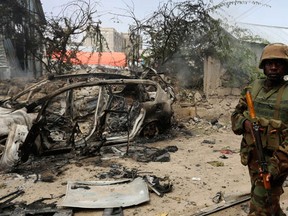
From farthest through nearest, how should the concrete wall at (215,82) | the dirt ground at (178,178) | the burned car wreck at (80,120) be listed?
the concrete wall at (215,82)
the burned car wreck at (80,120)
the dirt ground at (178,178)

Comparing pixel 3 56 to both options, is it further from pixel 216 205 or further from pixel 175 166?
pixel 216 205

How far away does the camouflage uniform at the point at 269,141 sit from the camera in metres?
2.55

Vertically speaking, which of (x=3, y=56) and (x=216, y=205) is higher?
(x=3, y=56)

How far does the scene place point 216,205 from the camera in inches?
154

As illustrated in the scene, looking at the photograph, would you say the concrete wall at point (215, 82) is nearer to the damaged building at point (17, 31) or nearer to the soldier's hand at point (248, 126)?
the damaged building at point (17, 31)

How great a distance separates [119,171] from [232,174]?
1.86 meters

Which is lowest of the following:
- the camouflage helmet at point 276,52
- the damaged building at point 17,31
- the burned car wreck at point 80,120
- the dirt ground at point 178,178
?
the dirt ground at point 178,178

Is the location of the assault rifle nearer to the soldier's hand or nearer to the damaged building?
the soldier's hand

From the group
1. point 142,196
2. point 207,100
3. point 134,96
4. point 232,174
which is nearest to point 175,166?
point 232,174

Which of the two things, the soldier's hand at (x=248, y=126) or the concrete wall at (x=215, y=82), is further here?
the concrete wall at (x=215, y=82)

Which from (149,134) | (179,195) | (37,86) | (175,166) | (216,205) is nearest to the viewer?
(216,205)

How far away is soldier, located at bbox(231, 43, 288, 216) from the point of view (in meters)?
2.56

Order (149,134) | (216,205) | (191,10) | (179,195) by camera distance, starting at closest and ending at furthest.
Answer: (216,205)
(179,195)
(149,134)
(191,10)

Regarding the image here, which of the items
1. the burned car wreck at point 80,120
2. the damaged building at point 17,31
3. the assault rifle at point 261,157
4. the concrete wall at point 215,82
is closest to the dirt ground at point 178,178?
the burned car wreck at point 80,120
